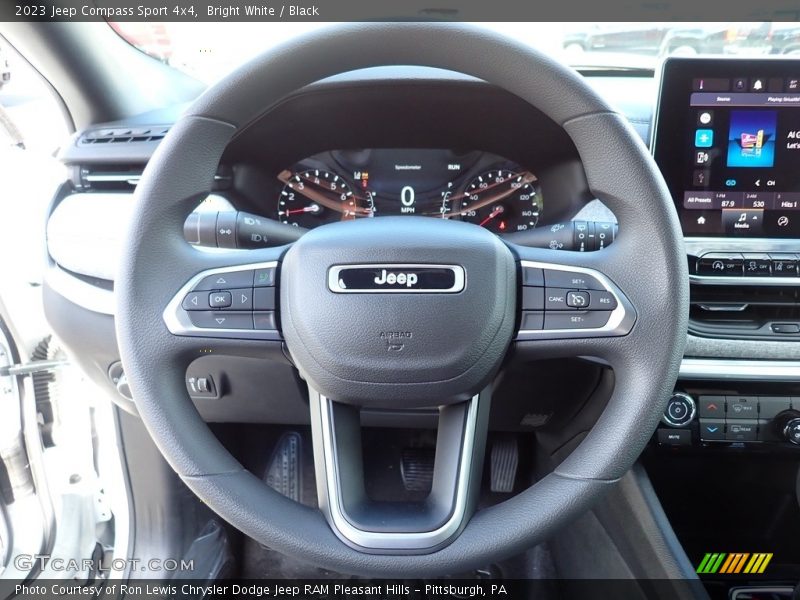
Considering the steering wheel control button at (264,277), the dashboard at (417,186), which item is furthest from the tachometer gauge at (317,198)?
the steering wheel control button at (264,277)

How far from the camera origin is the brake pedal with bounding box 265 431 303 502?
183cm

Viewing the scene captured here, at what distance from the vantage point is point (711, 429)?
4.28ft

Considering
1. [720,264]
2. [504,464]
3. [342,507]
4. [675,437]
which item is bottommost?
[504,464]

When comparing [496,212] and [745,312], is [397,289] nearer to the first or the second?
[496,212]

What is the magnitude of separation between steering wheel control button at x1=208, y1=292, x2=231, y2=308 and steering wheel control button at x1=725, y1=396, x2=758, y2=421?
929mm

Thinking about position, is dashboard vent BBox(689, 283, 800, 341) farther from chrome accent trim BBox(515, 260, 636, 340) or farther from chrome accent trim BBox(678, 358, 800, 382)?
chrome accent trim BBox(515, 260, 636, 340)

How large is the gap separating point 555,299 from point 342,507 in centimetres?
40

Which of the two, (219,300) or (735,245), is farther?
(735,245)

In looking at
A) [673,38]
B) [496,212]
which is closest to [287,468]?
[496,212]

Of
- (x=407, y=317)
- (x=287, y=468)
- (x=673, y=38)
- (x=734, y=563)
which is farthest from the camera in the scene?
(x=287, y=468)

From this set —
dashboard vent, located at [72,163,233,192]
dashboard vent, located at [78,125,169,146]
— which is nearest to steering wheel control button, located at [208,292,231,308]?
dashboard vent, located at [72,163,233,192]

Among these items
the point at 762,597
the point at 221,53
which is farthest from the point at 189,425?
the point at 762,597

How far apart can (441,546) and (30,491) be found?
4.19 ft

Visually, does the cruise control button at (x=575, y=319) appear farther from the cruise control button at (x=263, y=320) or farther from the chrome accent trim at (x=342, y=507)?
the cruise control button at (x=263, y=320)
